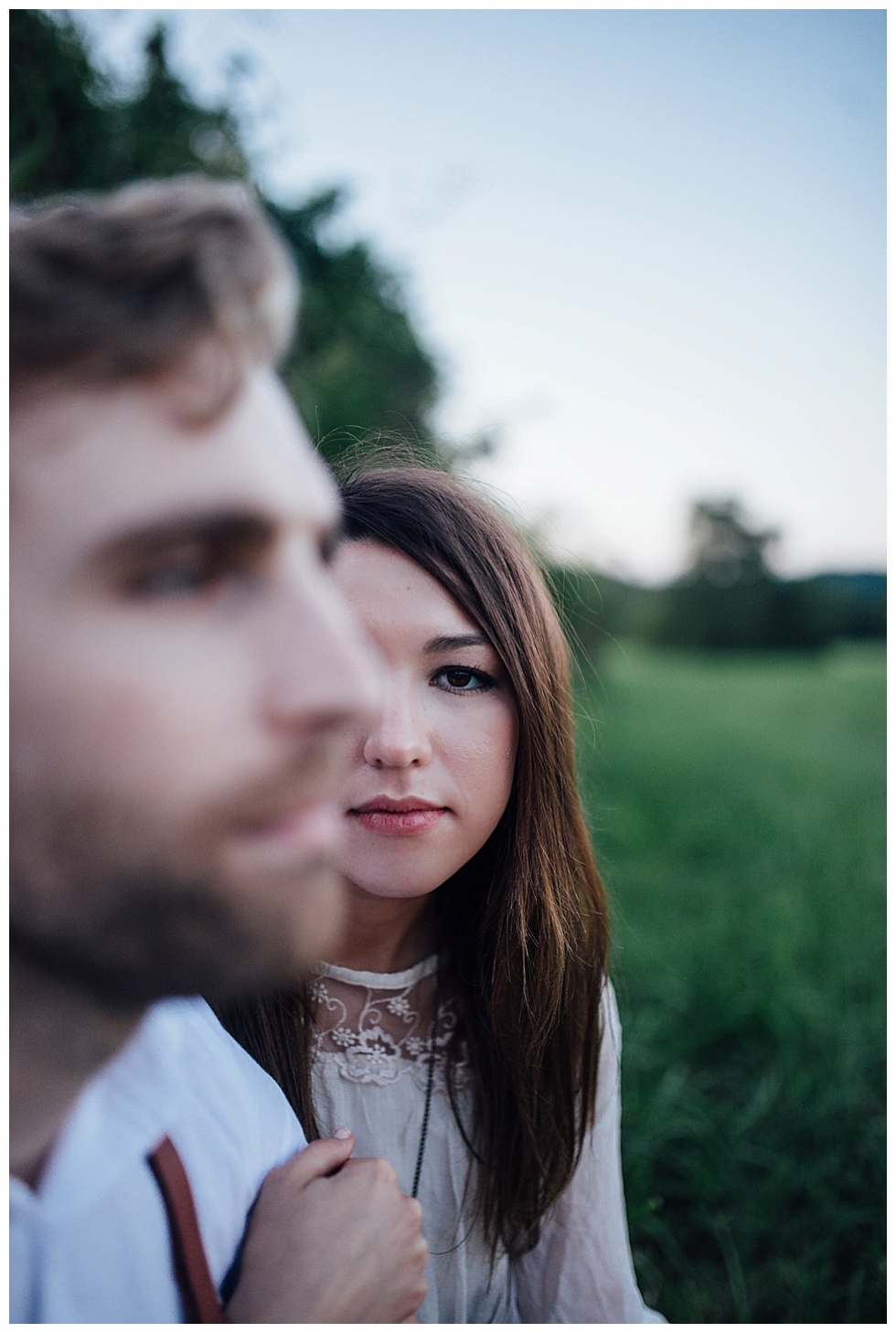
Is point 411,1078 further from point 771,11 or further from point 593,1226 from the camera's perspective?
point 771,11

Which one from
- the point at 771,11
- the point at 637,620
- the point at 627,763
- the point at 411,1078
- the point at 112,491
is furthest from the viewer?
the point at 637,620

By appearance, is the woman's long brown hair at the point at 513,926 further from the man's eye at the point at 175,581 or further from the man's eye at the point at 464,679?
the man's eye at the point at 175,581

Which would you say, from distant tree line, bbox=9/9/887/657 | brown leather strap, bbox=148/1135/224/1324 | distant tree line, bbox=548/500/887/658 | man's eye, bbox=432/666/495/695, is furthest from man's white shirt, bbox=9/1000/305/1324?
distant tree line, bbox=548/500/887/658

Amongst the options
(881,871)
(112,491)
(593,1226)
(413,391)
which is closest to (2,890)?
(112,491)

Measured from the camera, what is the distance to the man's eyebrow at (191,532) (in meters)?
0.39

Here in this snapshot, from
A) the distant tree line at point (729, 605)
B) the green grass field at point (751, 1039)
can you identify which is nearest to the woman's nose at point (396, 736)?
the green grass field at point (751, 1039)

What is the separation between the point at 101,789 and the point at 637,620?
11.6 m

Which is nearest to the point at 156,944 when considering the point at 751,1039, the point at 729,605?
the point at 751,1039

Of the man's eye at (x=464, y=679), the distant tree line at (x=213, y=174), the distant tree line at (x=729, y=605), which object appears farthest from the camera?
the distant tree line at (x=729, y=605)

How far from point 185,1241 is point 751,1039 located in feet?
7.48

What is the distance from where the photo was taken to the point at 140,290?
41 cm

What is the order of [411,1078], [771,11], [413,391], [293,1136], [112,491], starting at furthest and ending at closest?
[413,391], [411,1078], [771,11], [293,1136], [112,491]

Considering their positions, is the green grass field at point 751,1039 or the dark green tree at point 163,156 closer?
the dark green tree at point 163,156

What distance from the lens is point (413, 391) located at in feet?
9.06
